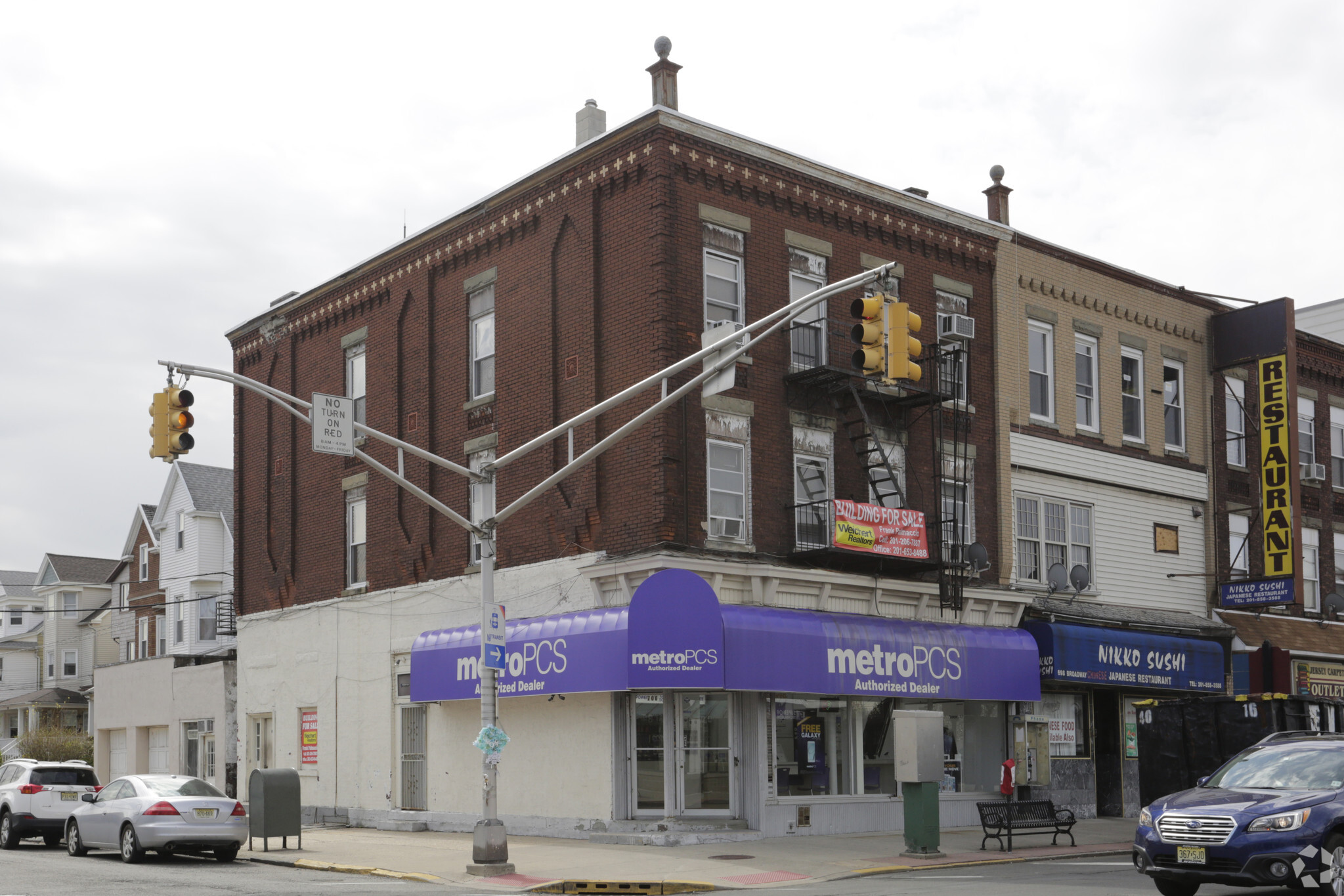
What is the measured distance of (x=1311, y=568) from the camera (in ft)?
118

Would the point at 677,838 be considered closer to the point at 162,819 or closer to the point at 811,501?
the point at 811,501

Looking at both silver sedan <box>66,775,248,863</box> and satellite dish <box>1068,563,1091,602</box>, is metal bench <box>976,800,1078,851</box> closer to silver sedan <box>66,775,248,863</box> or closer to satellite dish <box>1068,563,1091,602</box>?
satellite dish <box>1068,563,1091,602</box>

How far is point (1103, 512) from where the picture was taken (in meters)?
31.0

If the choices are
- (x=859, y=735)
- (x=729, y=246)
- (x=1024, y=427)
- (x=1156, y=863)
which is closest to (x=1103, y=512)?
(x=1024, y=427)

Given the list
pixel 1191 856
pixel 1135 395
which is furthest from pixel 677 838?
pixel 1135 395

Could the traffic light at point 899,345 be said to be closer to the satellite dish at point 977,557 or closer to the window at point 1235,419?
the satellite dish at point 977,557

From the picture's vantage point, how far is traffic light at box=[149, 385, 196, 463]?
57.6ft

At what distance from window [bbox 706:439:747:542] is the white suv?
11618 mm

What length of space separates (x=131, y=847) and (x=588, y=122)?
16420 mm

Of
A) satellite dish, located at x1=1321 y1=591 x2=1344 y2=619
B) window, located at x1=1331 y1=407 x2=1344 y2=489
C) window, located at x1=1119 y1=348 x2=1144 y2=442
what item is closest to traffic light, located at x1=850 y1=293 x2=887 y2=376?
window, located at x1=1119 y1=348 x2=1144 y2=442

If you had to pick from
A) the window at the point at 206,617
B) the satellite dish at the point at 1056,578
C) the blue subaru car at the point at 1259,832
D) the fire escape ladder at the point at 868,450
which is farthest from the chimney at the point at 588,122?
the window at the point at 206,617

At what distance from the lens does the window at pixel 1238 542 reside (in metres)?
33.4

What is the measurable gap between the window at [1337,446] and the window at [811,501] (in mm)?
18827

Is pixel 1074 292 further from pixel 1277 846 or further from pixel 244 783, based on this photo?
pixel 244 783
